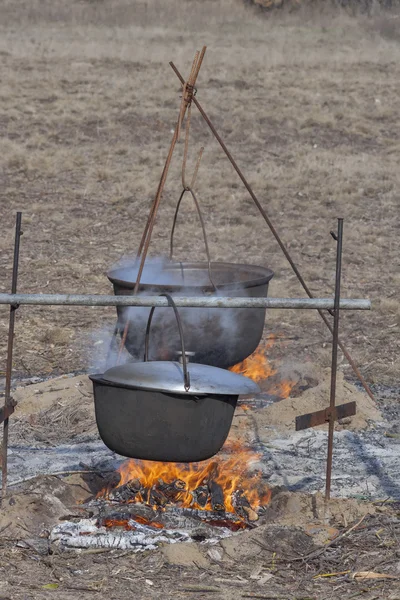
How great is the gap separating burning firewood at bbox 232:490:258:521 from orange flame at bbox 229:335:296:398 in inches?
75.3

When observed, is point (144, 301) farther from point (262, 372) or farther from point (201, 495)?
point (262, 372)

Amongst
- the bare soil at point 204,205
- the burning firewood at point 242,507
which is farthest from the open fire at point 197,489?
the bare soil at point 204,205

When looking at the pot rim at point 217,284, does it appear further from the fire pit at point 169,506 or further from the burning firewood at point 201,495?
the burning firewood at point 201,495

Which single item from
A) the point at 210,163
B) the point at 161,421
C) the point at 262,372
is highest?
the point at 161,421

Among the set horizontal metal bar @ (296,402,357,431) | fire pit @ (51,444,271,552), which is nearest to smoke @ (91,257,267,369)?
fire pit @ (51,444,271,552)

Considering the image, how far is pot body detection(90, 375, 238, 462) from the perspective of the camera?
372cm

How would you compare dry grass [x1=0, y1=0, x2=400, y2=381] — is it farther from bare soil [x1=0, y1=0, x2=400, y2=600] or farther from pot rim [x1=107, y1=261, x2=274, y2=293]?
pot rim [x1=107, y1=261, x2=274, y2=293]

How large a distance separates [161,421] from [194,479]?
41.0 inches

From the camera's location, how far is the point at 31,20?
99.5 ft

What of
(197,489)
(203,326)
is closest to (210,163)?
(203,326)

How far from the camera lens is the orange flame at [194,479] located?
447 centimetres

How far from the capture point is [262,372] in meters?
6.85

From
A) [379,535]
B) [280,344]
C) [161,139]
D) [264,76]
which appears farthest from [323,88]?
[379,535]

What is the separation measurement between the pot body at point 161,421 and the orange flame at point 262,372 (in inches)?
104
